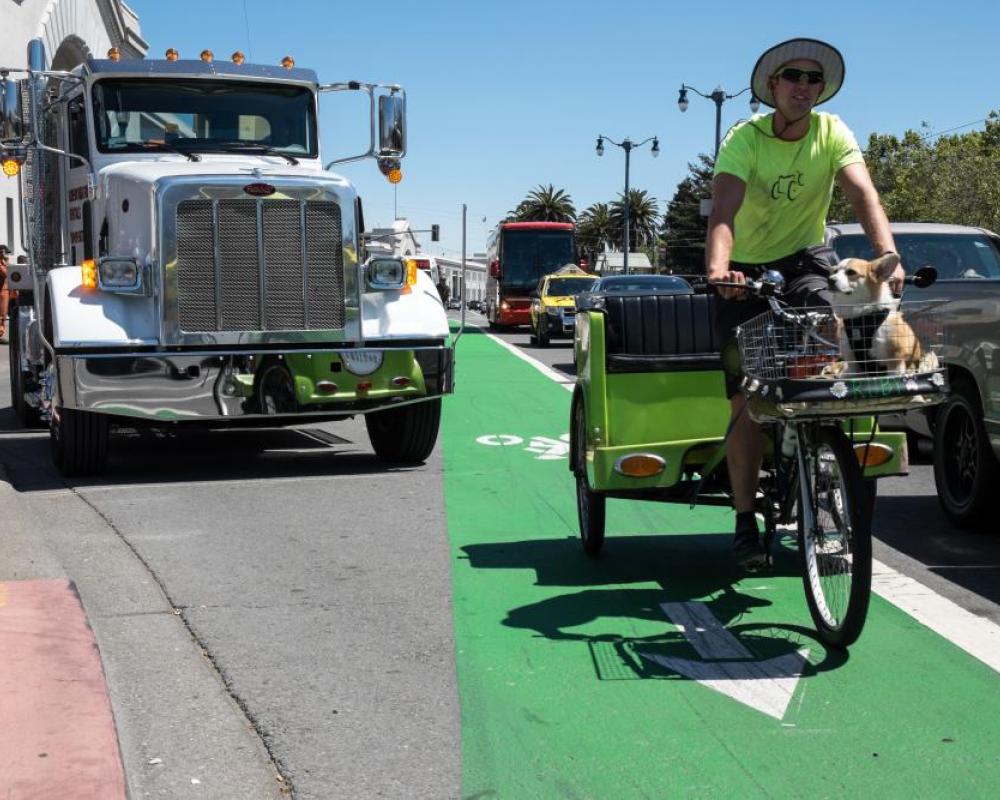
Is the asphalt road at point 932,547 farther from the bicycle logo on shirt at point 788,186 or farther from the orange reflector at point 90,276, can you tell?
the orange reflector at point 90,276

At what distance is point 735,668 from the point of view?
A: 5.23m

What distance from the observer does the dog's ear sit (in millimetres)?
5059

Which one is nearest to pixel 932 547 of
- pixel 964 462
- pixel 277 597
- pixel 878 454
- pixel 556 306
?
pixel 964 462

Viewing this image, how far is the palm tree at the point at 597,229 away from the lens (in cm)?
15238

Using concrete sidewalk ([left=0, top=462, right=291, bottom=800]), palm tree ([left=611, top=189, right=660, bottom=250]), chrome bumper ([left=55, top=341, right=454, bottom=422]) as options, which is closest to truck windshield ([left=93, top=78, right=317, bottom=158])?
chrome bumper ([left=55, top=341, right=454, bottom=422])

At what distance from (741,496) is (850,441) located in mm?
775

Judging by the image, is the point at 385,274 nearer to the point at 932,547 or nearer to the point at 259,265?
the point at 259,265

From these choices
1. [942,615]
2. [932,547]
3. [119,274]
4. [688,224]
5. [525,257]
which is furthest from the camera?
[688,224]

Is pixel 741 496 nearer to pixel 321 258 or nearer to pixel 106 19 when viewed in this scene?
pixel 321 258

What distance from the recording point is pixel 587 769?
4215mm

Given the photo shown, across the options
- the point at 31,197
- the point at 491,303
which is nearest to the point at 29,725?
the point at 31,197

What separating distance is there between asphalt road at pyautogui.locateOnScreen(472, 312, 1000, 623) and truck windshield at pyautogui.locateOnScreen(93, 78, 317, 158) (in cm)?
555

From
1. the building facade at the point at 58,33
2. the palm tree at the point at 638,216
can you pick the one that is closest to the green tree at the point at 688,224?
the palm tree at the point at 638,216

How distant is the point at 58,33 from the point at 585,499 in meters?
42.6
